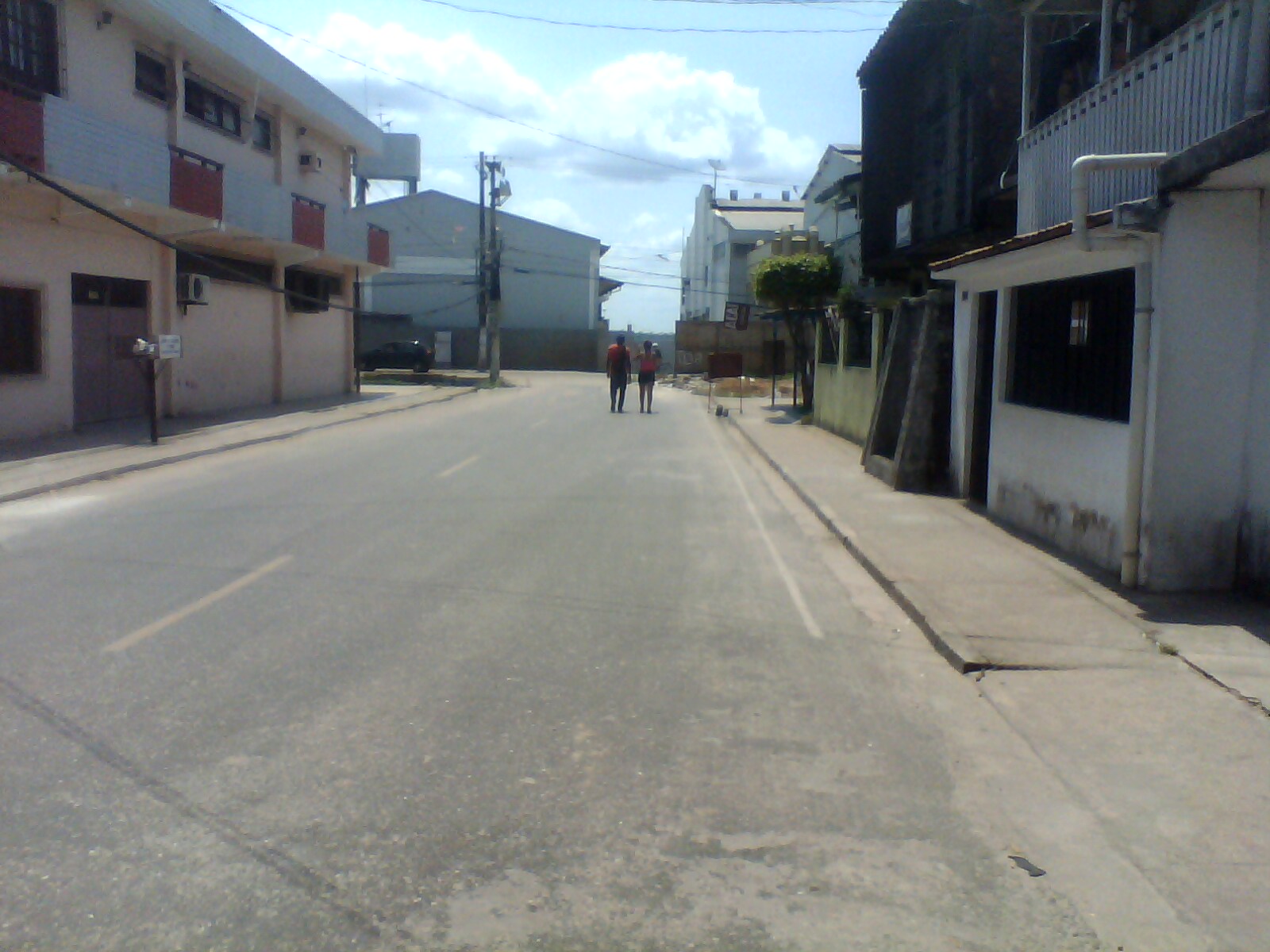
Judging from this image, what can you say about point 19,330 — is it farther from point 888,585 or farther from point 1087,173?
point 1087,173

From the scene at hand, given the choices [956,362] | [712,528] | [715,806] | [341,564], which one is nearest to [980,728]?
[715,806]

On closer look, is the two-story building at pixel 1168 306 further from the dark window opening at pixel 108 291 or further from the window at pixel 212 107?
the window at pixel 212 107

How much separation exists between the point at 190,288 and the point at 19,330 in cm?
502

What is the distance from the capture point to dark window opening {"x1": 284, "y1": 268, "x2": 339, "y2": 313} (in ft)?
102

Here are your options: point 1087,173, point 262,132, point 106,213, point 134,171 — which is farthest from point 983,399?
point 262,132

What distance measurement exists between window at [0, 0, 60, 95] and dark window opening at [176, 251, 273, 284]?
4.31 metres

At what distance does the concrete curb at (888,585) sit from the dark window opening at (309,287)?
18.3 m

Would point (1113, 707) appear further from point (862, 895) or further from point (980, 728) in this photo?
point (862, 895)

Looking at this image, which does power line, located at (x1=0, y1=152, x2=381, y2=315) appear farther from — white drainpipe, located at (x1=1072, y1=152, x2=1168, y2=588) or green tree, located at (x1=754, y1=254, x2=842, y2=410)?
green tree, located at (x1=754, y1=254, x2=842, y2=410)

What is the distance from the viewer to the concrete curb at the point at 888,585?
705 centimetres

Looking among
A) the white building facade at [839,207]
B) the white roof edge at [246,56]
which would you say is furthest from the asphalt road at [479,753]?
the white building facade at [839,207]

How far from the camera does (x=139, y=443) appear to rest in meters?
18.7

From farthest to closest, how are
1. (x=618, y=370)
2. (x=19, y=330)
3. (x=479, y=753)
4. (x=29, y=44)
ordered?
(x=618, y=370) → (x=19, y=330) → (x=29, y=44) → (x=479, y=753)

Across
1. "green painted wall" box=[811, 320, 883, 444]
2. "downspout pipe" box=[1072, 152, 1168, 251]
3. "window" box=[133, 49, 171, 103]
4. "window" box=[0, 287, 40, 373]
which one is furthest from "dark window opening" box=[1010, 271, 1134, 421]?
"window" box=[133, 49, 171, 103]
